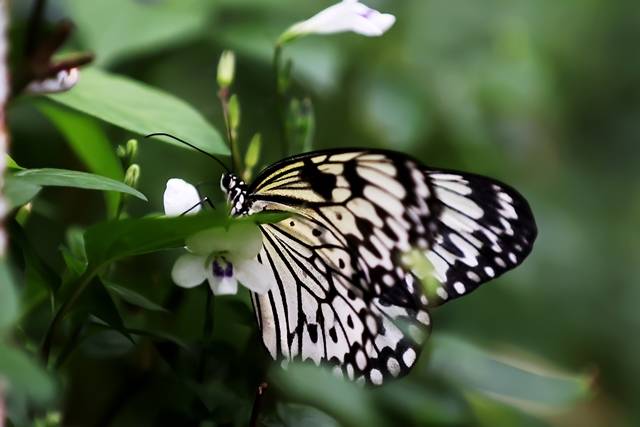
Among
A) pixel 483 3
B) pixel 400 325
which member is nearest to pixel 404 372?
pixel 400 325

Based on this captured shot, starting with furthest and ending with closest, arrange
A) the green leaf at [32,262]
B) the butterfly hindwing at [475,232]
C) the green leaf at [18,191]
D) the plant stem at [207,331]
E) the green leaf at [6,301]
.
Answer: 1. the butterfly hindwing at [475,232]
2. the plant stem at [207,331]
3. the green leaf at [32,262]
4. the green leaf at [18,191]
5. the green leaf at [6,301]

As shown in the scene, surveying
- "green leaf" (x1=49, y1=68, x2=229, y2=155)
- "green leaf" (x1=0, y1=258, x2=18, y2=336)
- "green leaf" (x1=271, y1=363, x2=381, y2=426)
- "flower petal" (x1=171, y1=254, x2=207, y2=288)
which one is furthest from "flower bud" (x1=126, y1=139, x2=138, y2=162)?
"green leaf" (x1=0, y1=258, x2=18, y2=336)

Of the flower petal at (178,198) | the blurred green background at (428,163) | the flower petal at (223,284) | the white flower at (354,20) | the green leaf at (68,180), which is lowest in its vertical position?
the blurred green background at (428,163)

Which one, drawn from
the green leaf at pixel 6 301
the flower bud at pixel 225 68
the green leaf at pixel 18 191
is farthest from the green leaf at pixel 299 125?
the green leaf at pixel 6 301

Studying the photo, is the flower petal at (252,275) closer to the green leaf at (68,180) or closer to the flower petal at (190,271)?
the flower petal at (190,271)

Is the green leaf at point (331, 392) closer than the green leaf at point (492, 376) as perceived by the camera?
Yes

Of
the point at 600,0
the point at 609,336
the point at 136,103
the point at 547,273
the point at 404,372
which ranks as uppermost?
the point at 136,103

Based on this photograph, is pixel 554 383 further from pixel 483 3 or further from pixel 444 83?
pixel 483 3
